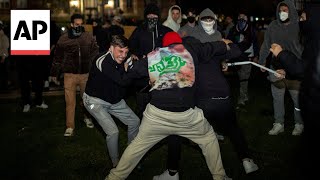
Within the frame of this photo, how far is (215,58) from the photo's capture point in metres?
5.70

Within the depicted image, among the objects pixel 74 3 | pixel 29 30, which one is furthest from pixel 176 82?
pixel 74 3

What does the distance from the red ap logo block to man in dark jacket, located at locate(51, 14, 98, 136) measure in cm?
118

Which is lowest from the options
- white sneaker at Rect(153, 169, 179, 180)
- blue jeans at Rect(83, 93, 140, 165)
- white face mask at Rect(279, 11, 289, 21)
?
white sneaker at Rect(153, 169, 179, 180)

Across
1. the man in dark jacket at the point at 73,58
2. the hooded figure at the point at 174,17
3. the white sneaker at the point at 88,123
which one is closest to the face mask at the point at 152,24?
the man in dark jacket at the point at 73,58

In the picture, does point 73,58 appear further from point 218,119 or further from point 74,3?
point 74,3

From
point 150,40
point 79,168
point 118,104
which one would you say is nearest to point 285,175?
point 118,104

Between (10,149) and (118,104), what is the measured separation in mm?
2313

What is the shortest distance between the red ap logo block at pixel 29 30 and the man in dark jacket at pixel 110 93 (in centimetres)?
320

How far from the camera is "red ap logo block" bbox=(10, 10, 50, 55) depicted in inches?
341

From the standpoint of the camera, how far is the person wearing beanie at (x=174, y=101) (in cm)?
478

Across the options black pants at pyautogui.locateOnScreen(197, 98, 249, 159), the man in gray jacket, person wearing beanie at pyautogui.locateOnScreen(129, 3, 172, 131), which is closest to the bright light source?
person wearing beanie at pyautogui.locateOnScreen(129, 3, 172, 131)

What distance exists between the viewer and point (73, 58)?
777 centimetres

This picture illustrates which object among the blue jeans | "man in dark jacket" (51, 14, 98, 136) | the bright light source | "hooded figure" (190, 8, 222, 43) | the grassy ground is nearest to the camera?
the blue jeans

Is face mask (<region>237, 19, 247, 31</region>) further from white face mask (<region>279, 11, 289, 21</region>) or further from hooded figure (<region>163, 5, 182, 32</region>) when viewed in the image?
white face mask (<region>279, 11, 289, 21</region>)
